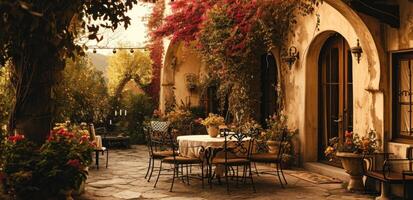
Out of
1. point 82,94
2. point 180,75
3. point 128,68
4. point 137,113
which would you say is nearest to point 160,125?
point 137,113

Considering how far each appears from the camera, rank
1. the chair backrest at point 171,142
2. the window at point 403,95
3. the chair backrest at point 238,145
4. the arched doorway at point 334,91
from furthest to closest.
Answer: the arched doorway at point 334,91, the chair backrest at point 238,145, the chair backrest at point 171,142, the window at point 403,95

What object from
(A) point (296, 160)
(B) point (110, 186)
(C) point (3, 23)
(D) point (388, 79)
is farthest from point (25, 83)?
(A) point (296, 160)

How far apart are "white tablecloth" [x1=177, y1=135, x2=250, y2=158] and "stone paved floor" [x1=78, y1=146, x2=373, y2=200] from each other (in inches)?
20.6

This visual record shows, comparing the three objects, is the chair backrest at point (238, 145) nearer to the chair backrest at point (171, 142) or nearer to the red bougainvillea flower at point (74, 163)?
the chair backrest at point (171, 142)

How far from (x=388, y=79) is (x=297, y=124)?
2.94 meters

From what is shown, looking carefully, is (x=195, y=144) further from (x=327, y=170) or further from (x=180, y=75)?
(x=180, y=75)

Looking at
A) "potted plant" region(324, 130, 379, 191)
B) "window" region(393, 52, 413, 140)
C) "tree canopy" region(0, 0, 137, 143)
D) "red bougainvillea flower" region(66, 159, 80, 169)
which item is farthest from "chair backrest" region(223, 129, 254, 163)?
"tree canopy" region(0, 0, 137, 143)

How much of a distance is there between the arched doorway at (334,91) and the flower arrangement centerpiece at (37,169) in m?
5.63

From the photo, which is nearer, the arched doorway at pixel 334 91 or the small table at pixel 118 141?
the arched doorway at pixel 334 91

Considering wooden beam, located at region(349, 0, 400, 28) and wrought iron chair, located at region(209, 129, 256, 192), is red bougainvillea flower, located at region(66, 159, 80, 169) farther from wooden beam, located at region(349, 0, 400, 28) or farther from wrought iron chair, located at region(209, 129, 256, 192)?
wooden beam, located at region(349, 0, 400, 28)

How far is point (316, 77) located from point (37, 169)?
6.54 meters

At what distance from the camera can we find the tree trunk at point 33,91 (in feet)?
16.1

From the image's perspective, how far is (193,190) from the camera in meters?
7.94

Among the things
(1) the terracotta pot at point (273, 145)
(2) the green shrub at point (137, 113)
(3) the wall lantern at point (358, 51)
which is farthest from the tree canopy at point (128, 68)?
(3) the wall lantern at point (358, 51)
